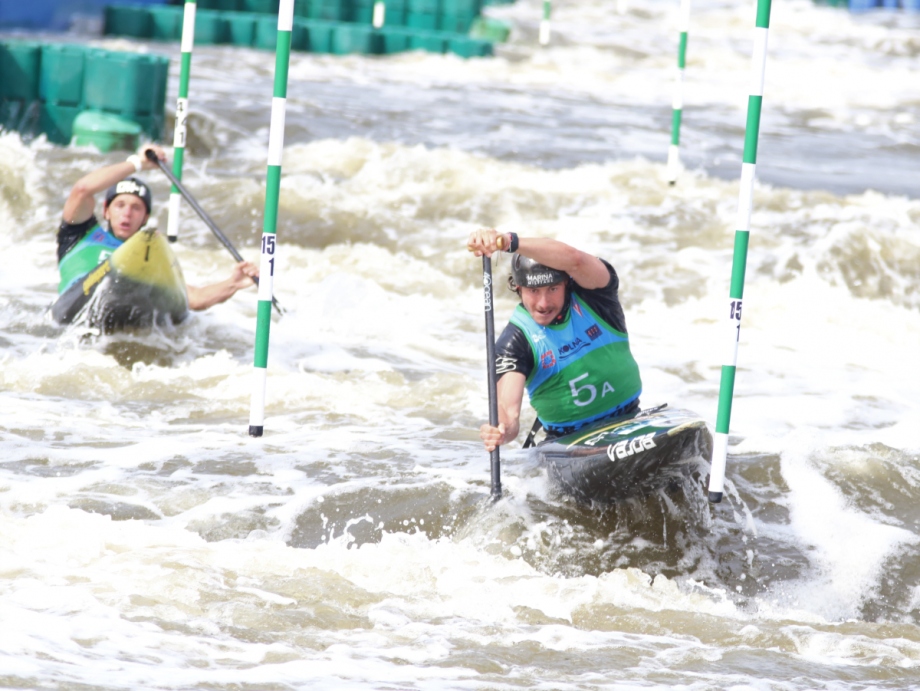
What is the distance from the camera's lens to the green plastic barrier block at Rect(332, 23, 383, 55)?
59.1 ft

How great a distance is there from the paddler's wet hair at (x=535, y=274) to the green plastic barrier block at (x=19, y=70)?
780 centimetres

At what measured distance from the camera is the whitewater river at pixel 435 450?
310 centimetres

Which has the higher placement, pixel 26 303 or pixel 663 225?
pixel 663 225

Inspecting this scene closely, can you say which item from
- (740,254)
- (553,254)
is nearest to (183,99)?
(553,254)

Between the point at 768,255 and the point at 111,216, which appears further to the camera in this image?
the point at 768,255

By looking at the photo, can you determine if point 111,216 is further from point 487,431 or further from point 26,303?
point 487,431

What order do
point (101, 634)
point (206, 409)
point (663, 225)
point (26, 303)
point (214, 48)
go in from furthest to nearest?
point (214, 48), point (663, 225), point (26, 303), point (206, 409), point (101, 634)

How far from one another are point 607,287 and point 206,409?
2003 mm

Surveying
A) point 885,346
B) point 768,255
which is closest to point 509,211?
point 768,255

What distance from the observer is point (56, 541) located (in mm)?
3568

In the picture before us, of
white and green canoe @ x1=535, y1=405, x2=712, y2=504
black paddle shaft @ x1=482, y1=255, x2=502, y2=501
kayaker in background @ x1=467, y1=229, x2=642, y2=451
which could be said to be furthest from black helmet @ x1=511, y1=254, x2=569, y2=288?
white and green canoe @ x1=535, y1=405, x2=712, y2=504

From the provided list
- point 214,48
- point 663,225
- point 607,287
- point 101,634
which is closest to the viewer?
point 101,634

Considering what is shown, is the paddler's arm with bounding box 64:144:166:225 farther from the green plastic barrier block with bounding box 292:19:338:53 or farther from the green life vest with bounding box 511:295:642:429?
A: the green plastic barrier block with bounding box 292:19:338:53

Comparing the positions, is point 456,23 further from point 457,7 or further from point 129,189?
point 129,189
